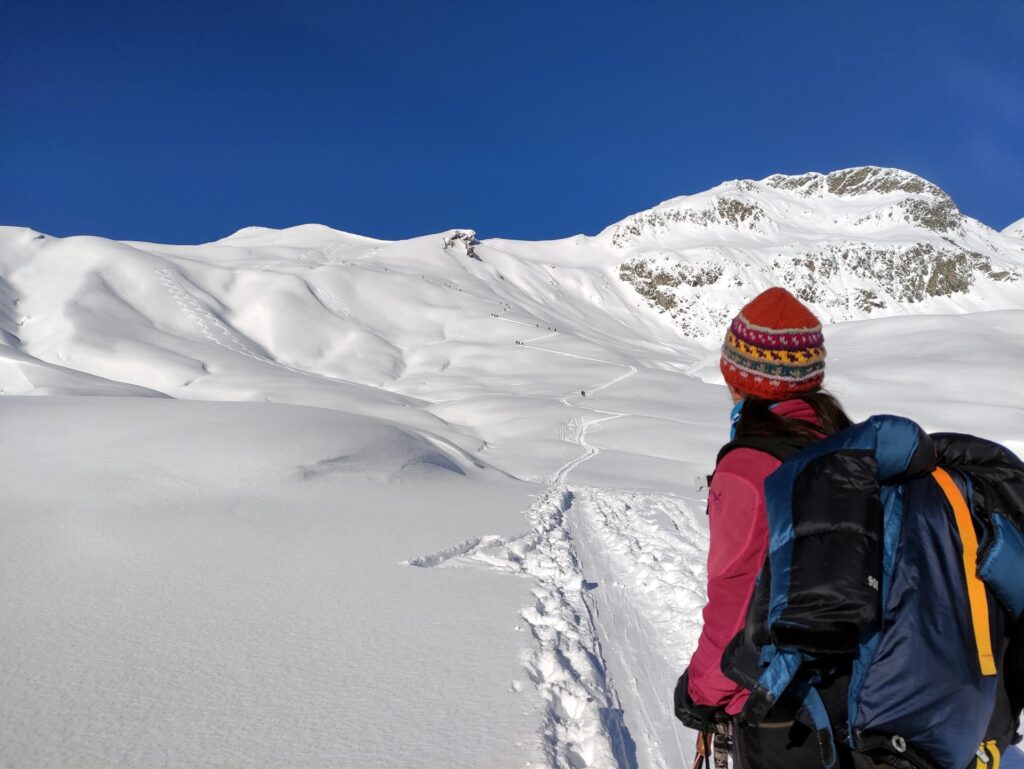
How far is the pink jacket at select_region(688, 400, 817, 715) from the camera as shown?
66.8 inches

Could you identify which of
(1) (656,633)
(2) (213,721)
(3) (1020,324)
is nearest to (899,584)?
(2) (213,721)

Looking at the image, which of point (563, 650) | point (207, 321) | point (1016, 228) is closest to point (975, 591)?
point (563, 650)

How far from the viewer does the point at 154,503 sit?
625cm

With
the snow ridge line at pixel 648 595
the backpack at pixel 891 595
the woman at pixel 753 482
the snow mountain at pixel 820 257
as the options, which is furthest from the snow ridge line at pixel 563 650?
the snow mountain at pixel 820 257

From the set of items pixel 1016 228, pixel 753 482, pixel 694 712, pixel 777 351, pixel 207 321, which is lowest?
pixel 694 712

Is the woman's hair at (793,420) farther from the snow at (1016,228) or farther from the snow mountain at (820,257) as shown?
the snow at (1016,228)

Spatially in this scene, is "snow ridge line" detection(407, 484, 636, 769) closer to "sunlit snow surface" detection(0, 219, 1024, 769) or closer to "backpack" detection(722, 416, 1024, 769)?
"sunlit snow surface" detection(0, 219, 1024, 769)

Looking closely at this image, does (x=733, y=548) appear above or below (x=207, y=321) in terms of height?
below

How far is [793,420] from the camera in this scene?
1806 millimetres

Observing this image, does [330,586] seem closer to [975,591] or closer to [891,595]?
[891,595]

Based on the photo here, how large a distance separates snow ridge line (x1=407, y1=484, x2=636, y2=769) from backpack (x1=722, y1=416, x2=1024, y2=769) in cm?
188

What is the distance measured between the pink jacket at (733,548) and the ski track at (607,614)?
1.44m

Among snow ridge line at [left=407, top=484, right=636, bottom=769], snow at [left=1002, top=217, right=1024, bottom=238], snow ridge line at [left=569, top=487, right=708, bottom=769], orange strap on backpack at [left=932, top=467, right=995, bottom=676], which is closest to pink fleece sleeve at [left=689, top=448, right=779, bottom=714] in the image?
orange strap on backpack at [left=932, top=467, right=995, bottom=676]

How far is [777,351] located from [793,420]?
0.23 m
